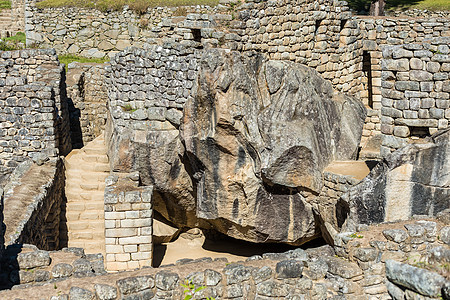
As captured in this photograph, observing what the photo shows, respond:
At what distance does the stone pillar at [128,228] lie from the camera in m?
13.2

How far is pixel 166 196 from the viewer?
50.7 ft

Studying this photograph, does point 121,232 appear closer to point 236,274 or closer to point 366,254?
point 236,274

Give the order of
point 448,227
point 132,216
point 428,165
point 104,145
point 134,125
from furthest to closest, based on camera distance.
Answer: point 104,145 < point 134,125 < point 132,216 < point 428,165 < point 448,227

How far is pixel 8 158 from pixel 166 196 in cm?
391

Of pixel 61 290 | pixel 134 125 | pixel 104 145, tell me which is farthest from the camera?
pixel 104 145

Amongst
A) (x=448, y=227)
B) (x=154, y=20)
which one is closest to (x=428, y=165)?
(x=448, y=227)

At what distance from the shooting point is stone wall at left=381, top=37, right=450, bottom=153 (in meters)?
11.9

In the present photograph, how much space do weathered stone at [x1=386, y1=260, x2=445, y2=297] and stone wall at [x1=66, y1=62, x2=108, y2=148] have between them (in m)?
12.5

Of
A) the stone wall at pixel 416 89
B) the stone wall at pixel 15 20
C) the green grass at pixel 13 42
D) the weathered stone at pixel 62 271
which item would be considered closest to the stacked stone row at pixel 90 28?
the green grass at pixel 13 42

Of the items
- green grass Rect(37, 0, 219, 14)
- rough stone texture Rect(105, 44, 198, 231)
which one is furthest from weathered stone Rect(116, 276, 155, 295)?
green grass Rect(37, 0, 219, 14)

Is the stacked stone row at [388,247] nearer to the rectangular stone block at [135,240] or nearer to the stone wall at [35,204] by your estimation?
the rectangular stone block at [135,240]

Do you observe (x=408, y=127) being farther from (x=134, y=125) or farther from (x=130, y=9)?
(x=130, y=9)

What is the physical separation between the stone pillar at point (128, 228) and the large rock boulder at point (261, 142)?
5.43 feet

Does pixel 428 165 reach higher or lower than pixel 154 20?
lower
